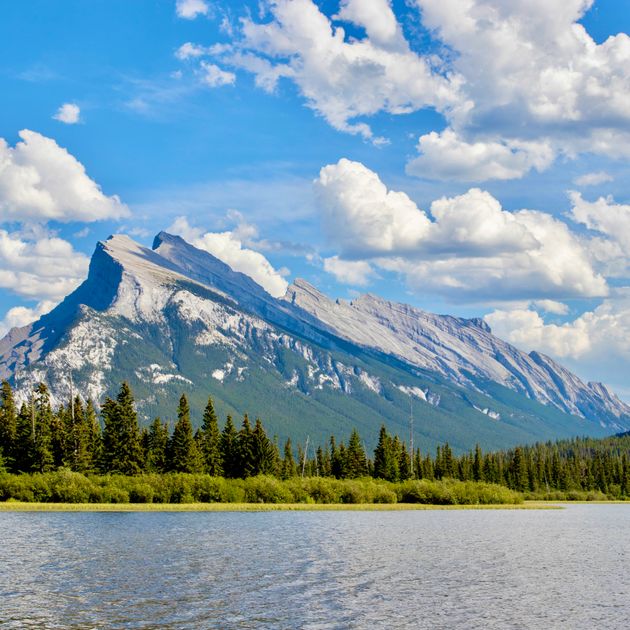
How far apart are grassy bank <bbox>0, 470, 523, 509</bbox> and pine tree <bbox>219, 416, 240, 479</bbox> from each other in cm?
2076

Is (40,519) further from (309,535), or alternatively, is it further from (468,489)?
(468,489)

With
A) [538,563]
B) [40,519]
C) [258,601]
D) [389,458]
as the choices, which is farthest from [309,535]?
[389,458]

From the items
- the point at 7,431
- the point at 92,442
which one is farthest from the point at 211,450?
the point at 7,431

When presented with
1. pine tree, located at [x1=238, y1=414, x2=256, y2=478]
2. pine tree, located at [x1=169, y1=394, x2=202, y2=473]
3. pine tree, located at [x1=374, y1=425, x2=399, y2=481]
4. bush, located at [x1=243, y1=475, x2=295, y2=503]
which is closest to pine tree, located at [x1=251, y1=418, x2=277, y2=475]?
pine tree, located at [x1=238, y1=414, x2=256, y2=478]

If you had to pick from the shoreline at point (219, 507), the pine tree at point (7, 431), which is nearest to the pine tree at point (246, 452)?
the shoreline at point (219, 507)

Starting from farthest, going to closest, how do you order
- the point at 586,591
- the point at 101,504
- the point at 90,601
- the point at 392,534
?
the point at 101,504
the point at 392,534
the point at 586,591
the point at 90,601

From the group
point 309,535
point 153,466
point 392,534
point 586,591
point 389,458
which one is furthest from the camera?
point 389,458

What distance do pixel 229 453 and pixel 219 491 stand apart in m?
29.3

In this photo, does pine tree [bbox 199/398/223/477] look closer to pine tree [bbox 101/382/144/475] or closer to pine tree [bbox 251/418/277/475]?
pine tree [bbox 251/418/277/475]

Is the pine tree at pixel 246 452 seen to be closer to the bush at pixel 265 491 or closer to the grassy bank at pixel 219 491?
the grassy bank at pixel 219 491

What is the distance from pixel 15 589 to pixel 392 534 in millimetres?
49594

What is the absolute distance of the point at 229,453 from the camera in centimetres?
15862

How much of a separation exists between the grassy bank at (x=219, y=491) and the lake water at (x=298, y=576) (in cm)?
2277

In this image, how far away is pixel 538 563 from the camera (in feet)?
219
